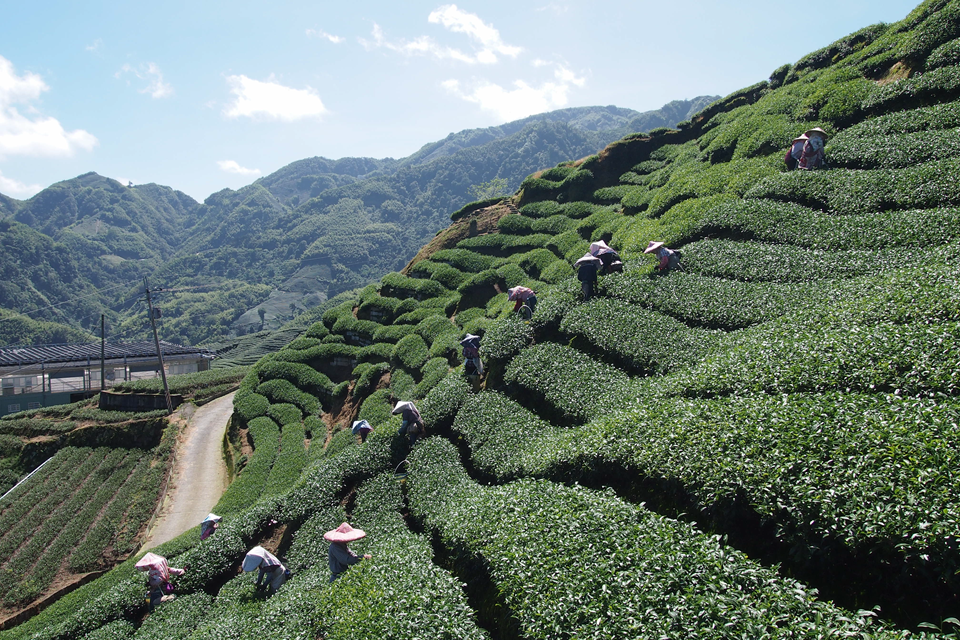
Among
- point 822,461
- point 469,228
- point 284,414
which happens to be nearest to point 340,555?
point 822,461

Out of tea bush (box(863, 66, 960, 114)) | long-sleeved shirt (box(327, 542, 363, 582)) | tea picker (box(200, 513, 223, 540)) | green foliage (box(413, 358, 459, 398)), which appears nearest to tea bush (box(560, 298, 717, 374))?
green foliage (box(413, 358, 459, 398))

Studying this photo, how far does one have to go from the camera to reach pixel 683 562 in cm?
639

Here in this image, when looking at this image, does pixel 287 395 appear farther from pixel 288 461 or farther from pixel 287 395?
pixel 288 461

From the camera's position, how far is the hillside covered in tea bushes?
604 centimetres

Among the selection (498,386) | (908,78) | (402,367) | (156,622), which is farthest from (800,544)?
Answer: (908,78)

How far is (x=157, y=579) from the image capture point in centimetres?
1375

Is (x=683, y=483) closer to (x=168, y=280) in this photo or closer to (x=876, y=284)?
(x=876, y=284)

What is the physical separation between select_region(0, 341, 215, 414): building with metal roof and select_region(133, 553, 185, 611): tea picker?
3299 cm

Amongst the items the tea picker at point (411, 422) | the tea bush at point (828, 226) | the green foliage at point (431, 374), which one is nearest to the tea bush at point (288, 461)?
the green foliage at point (431, 374)

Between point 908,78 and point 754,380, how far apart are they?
656 inches

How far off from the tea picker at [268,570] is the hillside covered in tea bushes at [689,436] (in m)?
0.38

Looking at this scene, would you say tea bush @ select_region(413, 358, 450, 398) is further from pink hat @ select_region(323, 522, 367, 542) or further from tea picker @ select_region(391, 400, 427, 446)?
pink hat @ select_region(323, 522, 367, 542)

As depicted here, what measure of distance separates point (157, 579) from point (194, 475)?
13.3m

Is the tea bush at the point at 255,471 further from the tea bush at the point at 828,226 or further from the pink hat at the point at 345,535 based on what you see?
the tea bush at the point at 828,226
